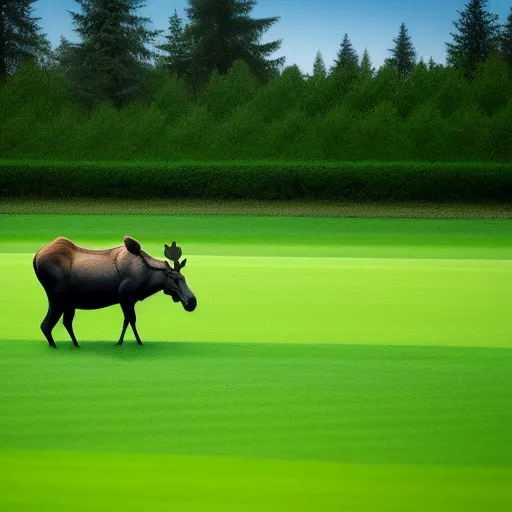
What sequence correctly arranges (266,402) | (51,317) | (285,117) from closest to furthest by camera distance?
(266,402)
(51,317)
(285,117)

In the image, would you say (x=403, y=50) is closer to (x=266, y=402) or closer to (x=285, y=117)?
(x=285, y=117)

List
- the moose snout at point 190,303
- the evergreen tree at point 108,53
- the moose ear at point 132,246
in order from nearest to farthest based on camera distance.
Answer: the moose snout at point 190,303, the moose ear at point 132,246, the evergreen tree at point 108,53

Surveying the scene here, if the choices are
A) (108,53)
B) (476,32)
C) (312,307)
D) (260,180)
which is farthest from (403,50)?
(312,307)

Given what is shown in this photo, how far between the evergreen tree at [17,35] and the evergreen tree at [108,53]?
6.77 feet

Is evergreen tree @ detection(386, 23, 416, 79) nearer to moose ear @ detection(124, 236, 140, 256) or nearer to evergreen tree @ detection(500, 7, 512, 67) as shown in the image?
evergreen tree @ detection(500, 7, 512, 67)

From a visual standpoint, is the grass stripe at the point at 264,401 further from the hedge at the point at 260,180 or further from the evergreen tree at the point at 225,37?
the evergreen tree at the point at 225,37

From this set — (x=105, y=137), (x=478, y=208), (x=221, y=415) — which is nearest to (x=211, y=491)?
(x=221, y=415)

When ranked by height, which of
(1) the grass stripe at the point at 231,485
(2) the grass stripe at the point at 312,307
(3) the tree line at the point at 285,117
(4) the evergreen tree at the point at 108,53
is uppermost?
(4) the evergreen tree at the point at 108,53

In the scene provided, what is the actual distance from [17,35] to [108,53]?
15.4 ft

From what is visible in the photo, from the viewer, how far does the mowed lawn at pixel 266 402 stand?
16.4 ft

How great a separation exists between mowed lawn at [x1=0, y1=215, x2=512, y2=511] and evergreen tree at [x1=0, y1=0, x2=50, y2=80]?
1521 inches

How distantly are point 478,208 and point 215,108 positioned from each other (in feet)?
44.1

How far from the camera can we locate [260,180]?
122 ft

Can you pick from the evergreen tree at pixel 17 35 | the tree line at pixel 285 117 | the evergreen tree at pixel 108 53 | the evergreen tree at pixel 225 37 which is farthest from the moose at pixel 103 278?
the evergreen tree at pixel 225 37
